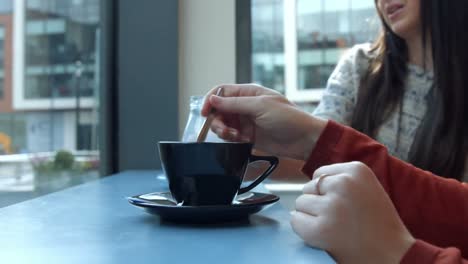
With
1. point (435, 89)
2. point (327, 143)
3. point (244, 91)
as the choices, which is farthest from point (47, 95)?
point (435, 89)

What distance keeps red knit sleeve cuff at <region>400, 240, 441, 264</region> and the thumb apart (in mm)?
323

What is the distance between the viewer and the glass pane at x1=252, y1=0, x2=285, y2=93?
1.52 m

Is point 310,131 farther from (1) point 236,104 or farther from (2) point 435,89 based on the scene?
(2) point 435,89

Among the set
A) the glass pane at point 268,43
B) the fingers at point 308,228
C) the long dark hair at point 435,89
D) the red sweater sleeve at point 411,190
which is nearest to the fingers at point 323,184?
the fingers at point 308,228

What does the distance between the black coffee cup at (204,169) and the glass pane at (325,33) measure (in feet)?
3.27

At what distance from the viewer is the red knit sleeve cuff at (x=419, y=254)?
0.44 metres

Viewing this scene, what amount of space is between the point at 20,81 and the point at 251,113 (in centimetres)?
54

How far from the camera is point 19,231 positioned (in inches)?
19.9

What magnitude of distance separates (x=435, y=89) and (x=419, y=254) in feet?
2.49

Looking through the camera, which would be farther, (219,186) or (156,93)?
(156,93)

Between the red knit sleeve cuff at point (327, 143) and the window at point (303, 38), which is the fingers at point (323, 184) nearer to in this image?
the red knit sleeve cuff at point (327, 143)

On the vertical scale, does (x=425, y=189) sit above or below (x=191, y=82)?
below

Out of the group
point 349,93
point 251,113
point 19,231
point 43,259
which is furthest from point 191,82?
point 43,259

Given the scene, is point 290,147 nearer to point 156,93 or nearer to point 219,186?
point 219,186
